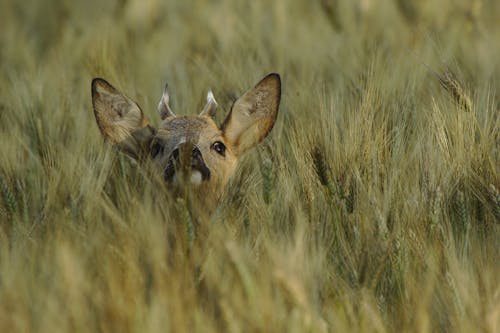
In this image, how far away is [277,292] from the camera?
188cm

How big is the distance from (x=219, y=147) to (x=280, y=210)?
0.56 metres

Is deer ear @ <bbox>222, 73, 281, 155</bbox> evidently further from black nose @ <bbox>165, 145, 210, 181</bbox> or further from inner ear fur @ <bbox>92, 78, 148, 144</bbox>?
black nose @ <bbox>165, 145, 210, 181</bbox>

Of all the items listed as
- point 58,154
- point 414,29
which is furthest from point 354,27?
point 58,154

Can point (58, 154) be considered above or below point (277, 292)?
above

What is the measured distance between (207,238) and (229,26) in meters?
2.71

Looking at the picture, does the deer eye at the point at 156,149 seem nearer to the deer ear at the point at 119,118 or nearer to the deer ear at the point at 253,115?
the deer ear at the point at 119,118

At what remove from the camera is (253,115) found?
9.84 ft

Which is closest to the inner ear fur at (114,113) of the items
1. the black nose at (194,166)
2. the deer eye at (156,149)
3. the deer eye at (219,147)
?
the deer eye at (156,149)

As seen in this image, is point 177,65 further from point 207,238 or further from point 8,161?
point 207,238

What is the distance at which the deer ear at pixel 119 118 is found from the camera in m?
2.96

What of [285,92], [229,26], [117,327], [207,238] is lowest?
[117,327]

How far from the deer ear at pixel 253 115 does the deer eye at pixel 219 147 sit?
9 cm

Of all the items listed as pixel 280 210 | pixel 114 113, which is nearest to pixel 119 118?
pixel 114 113

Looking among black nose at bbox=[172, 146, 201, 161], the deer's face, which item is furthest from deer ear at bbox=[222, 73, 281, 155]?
black nose at bbox=[172, 146, 201, 161]
